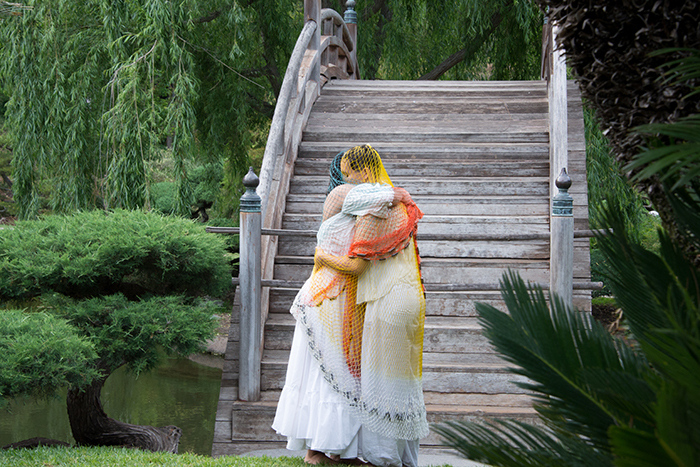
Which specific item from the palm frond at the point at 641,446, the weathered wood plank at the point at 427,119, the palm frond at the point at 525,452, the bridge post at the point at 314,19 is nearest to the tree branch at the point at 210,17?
the bridge post at the point at 314,19

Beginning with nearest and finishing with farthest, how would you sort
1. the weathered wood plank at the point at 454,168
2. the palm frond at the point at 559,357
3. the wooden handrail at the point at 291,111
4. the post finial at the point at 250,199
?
the palm frond at the point at 559,357 < the post finial at the point at 250,199 < the wooden handrail at the point at 291,111 < the weathered wood plank at the point at 454,168

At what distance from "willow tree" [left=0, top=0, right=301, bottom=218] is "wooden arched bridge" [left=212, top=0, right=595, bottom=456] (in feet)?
4.41

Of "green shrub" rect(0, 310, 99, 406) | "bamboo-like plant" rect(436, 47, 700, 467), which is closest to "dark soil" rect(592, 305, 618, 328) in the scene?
"green shrub" rect(0, 310, 99, 406)

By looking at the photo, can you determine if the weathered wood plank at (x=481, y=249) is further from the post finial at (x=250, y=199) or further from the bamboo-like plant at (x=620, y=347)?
the bamboo-like plant at (x=620, y=347)

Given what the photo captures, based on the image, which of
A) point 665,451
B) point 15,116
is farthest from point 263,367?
point 15,116

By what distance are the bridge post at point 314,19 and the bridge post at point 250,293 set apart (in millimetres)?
3395

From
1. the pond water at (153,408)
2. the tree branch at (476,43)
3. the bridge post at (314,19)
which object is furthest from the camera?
the tree branch at (476,43)

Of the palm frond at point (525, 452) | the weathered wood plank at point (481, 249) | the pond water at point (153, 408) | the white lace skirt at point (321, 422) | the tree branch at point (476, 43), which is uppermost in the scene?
the tree branch at point (476, 43)

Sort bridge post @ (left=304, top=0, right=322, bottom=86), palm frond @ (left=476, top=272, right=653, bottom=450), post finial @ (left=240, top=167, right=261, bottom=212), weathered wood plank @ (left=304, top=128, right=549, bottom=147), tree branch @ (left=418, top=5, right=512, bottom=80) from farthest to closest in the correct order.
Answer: tree branch @ (left=418, top=5, right=512, bottom=80), bridge post @ (left=304, top=0, right=322, bottom=86), weathered wood plank @ (left=304, top=128, right=549, bottom=147), post finial @ (left=240, top=167, right=261, bottom=212), palm frond @ (left=476, top=272, right=653, bottom=450)

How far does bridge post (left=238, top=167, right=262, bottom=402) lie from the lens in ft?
14.8

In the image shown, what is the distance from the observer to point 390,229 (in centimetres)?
332

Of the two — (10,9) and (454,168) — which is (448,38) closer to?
(454,168)

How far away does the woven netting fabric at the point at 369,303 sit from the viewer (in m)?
3.32

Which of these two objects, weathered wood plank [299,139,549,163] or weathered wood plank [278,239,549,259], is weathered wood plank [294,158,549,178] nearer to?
weathered wood plank [299,139,549,163]
